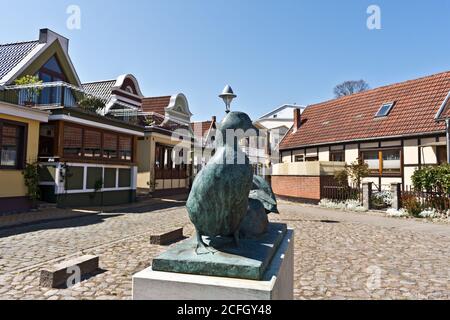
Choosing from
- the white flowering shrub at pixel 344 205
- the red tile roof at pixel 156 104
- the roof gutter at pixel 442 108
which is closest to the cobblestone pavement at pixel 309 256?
→ the white flowering shrub at pixel 344 205

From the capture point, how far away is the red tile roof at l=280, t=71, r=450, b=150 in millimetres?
15969

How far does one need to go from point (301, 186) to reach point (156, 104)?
14.4 m

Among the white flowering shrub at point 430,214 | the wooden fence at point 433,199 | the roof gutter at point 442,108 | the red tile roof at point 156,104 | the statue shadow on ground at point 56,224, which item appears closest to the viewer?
the statue shadow on ground at point 56,224

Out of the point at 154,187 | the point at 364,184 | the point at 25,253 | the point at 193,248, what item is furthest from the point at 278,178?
the point at 193,248

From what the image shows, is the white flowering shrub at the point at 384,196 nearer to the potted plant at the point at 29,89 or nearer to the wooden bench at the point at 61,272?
the wooden bench at the point at 61,272

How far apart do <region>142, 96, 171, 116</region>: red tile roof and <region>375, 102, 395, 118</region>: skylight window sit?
15.2m

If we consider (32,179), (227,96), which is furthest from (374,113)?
(32,179)

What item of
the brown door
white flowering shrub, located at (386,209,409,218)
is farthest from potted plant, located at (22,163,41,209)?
the brown door

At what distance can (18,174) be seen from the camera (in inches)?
454

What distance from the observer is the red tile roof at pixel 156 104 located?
2580 centimetres

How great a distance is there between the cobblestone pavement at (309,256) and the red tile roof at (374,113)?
7.16m

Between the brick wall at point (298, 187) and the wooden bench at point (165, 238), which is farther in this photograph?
the brick wall at point (298, 187)

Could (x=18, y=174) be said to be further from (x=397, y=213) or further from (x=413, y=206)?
(x=413, y=206)

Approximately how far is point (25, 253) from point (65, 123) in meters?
7.95
